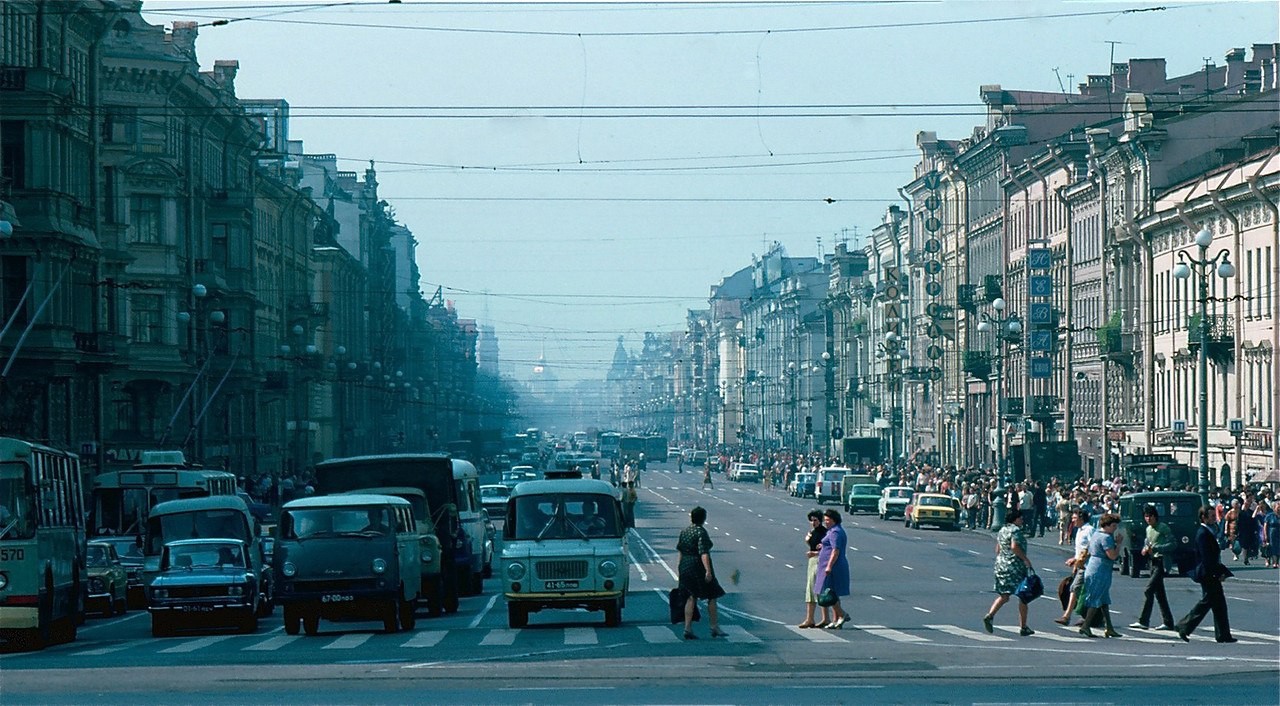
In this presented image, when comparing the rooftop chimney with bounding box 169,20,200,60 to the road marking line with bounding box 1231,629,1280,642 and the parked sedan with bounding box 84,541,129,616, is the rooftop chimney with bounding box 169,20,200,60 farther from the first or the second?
Answer: the road marking line with bounding box 1231,629,1280,642

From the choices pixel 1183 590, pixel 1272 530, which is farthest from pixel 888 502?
pixel 1183 590

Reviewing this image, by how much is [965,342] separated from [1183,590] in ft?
264

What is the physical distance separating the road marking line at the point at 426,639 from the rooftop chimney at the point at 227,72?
74.0 m

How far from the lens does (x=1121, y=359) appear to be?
86.8m

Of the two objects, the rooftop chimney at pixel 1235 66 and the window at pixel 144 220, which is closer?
the window at pixel 144 220

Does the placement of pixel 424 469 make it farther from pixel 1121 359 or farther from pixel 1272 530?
pixel 1121 359

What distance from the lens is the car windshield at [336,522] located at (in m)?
29.9

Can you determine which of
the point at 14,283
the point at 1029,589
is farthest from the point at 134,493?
the point at 1029,589

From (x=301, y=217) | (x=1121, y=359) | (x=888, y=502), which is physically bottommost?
(x=888, y=502)

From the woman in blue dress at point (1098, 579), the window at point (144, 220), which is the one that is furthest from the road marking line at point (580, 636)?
the window at point (144, 220)

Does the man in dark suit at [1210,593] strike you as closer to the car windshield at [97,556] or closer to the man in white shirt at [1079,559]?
the man in white shirt at [1079,559]

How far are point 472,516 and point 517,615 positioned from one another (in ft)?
35.3

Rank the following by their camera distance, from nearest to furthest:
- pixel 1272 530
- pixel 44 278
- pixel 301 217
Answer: pixel 1272 530
pixel 44 278
pixel 301 217

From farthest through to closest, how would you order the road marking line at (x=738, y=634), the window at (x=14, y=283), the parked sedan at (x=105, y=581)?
the window at (x=14, y=283) → the parked sedan at (x=105, y=581) → the road marking line at (x=738, y=634)
